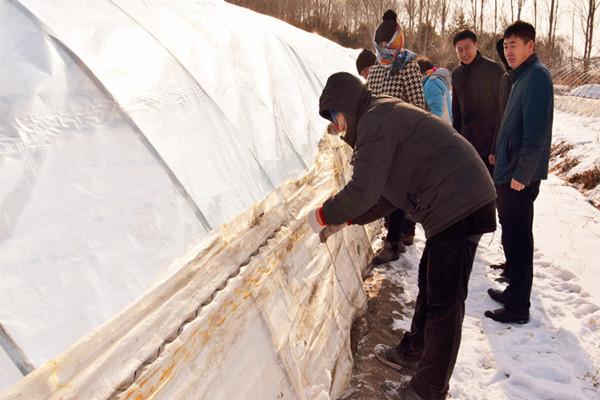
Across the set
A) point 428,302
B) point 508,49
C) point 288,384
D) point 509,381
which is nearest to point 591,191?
point 508,49

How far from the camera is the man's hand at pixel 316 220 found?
2.11 meters

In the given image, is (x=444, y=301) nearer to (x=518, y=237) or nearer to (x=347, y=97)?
(x=347, y=97)

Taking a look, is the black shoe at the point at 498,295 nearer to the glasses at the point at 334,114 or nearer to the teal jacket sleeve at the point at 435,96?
the teal jacket sleeve at the point at 435,96

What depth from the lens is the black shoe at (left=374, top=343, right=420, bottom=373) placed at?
270 centimetres

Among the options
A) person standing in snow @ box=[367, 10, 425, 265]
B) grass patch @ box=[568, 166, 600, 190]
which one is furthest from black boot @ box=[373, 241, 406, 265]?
grass patch @ box=[568, 166, 600, 190]

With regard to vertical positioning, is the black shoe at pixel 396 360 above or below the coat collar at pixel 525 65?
below

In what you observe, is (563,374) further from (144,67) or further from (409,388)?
(144,67)

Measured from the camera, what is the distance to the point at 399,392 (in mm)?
2498

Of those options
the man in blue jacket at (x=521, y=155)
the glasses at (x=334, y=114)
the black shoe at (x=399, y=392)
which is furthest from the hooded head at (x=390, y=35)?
the black shoe at (x=399, y=392)

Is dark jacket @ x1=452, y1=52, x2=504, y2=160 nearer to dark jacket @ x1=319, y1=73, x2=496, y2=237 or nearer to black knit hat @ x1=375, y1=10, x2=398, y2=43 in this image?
black knit hat @ x1=375, y1=10, x2=398, y2=43

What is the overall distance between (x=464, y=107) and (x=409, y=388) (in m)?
2.76

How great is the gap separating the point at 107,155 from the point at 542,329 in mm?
3102

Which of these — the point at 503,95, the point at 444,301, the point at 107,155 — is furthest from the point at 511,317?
the point at 107,155

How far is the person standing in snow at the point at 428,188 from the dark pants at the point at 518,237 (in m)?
1.11
